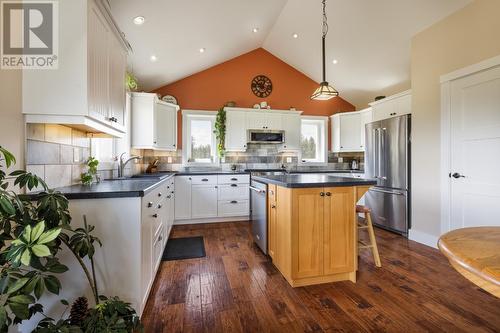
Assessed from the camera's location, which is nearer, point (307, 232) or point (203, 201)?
point (307, 232)

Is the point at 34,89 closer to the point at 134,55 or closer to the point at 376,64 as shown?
the point at 134,55

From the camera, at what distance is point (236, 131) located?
4.66 metres

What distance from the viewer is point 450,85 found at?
2854 millimetres

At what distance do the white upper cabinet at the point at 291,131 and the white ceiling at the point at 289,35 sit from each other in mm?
1149

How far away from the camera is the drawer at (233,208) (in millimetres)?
4273

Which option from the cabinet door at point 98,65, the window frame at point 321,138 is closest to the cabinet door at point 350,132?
the window frame at point 321,138

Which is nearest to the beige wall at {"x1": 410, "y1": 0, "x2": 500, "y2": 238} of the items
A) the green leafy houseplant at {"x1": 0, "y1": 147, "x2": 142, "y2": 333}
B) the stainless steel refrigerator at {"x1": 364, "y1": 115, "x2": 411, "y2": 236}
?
the stainless steel refrigerator at {"x1": 364, "y1": 115, "x2": 411, "y2": 236}

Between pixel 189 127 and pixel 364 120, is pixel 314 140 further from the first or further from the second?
pixel 189 127

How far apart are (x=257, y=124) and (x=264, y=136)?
28 cm

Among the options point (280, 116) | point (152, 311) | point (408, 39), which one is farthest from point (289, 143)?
point (152, 311)

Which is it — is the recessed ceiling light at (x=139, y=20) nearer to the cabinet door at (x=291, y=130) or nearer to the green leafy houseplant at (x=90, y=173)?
the green leafy houseplant at (x=90, y=173)

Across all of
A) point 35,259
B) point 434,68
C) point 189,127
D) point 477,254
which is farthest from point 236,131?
point 477,254

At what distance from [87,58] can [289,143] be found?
3.89 m

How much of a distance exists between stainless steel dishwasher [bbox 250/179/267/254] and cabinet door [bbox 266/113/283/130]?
2.05 metres
